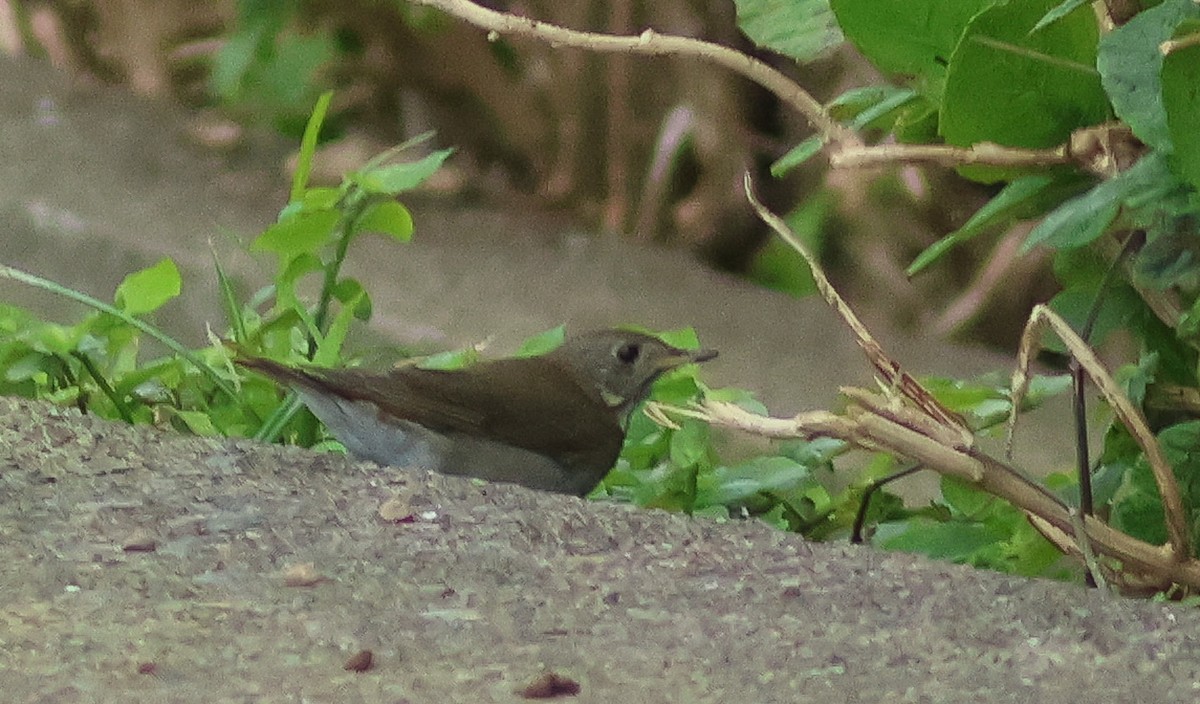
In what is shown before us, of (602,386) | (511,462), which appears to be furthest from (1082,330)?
(602,386)

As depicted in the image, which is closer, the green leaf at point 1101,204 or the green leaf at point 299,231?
the green leaf at point 1101,204

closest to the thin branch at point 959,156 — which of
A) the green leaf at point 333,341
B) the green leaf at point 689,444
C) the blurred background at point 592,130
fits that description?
the green leaf at point 689,444

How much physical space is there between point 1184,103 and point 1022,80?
0.20m

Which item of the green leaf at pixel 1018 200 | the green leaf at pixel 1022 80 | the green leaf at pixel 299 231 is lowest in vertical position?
the green leaf at pixel 299 231

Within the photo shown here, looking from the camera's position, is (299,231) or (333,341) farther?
(333,341)

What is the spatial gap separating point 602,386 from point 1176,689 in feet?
4.28

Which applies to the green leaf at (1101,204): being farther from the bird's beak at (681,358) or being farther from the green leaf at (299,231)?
the bird's beak at (681,358)

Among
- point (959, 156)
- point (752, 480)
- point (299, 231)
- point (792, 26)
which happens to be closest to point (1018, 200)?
point (959, 156)

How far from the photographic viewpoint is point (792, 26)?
1.57 metres

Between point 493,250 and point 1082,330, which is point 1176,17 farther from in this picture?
point 493,250

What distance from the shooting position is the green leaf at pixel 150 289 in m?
1.94

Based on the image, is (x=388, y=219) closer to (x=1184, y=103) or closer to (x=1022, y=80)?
(x=1022, y=80)

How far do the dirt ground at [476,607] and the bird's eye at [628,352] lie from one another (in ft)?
2.62

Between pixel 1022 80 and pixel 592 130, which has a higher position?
pixel 1022 80
